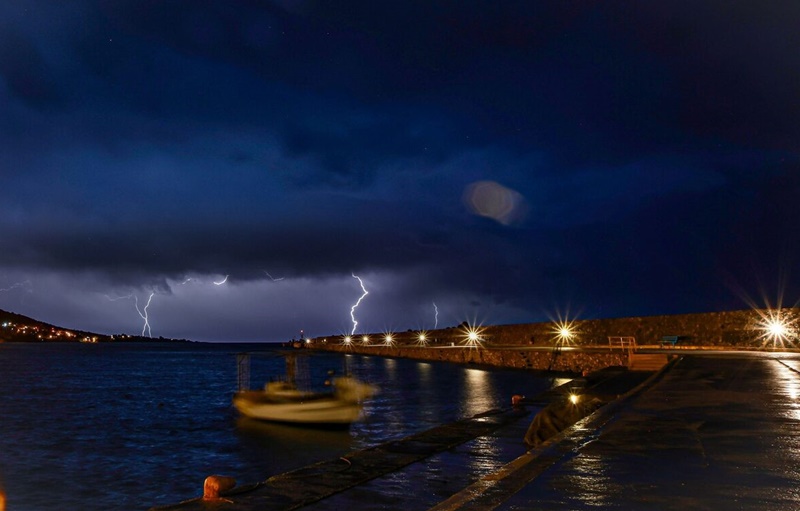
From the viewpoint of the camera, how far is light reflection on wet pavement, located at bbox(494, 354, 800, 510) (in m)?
8.89

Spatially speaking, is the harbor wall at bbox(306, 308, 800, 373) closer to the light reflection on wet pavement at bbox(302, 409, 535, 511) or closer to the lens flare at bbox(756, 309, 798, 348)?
the lens flare at bbox(756, 309, 798, 348)

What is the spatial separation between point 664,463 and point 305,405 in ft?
78.4

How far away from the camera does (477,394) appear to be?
53.2 meters

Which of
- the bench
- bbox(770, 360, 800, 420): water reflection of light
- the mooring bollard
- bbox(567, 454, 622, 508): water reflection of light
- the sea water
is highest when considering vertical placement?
the bench

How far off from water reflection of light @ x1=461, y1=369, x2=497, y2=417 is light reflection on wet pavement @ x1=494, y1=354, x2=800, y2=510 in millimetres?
21944

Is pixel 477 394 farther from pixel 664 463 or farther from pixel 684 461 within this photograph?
pixel 664 463

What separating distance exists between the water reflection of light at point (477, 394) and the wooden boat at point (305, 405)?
30.4 feet

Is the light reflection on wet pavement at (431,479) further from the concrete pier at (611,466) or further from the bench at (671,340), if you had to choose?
the bench at (671,340)

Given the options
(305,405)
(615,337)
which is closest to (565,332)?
(615,337)

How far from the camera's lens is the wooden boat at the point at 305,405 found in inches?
1257

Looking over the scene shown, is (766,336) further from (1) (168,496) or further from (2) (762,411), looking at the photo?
(1) (168,496)

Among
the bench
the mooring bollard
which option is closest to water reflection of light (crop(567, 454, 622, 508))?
the mooring bollard

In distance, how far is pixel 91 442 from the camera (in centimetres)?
3219

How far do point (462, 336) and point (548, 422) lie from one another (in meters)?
126
